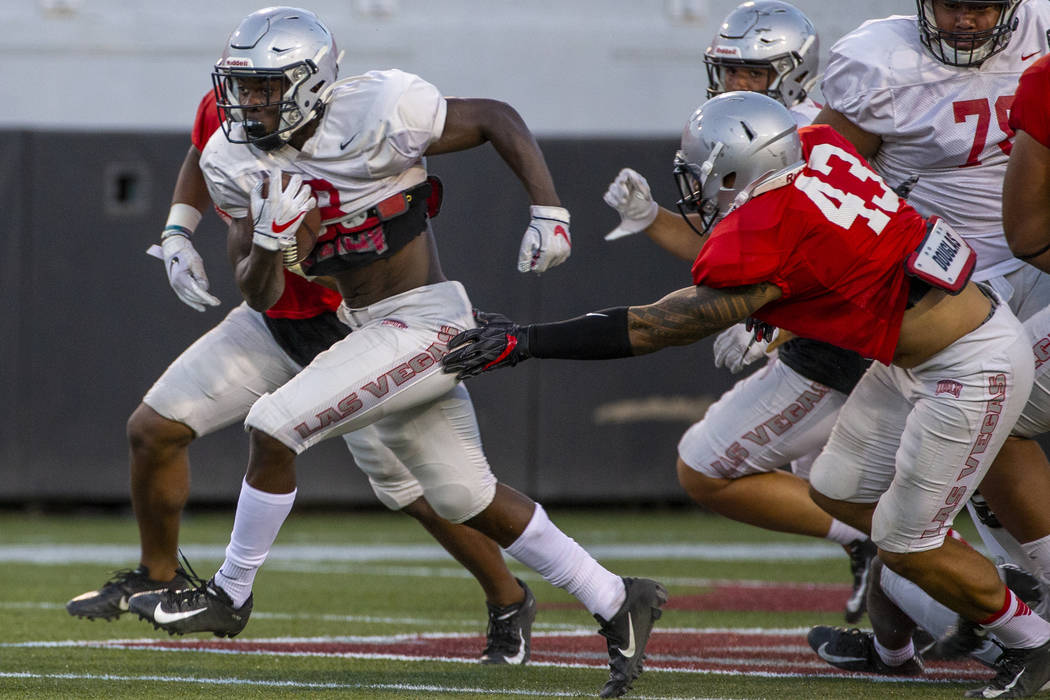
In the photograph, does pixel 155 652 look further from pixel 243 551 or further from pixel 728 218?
pixel 728 218

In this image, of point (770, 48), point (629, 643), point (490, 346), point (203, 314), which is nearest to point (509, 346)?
point (490, 346)

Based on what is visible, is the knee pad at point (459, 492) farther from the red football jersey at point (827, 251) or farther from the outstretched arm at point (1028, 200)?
the outstretched arm at point (1028, 200)

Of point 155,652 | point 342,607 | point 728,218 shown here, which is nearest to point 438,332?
point 728,218

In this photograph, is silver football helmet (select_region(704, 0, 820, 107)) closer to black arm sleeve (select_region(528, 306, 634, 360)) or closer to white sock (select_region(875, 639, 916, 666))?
black arm sleeve (select_region(528, 306, 634, 360))

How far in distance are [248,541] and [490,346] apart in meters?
0.81

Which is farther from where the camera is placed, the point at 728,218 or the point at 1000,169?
the point at 1000,169

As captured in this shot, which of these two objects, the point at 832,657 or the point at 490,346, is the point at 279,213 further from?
the point at 832,657

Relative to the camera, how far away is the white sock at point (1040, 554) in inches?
150

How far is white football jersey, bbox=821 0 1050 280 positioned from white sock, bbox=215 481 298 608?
1.76 m

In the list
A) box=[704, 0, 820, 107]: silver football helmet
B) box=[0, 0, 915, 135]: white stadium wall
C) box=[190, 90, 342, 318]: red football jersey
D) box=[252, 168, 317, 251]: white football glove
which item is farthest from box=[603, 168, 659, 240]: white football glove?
box=[0, 0, 915, 135]: white stadium wall

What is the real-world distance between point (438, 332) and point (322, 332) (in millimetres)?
606

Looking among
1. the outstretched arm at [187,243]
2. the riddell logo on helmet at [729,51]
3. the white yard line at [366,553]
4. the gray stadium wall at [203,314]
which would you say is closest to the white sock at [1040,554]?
the riddell logo on helmet at [729,51]

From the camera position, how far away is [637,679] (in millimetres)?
3807

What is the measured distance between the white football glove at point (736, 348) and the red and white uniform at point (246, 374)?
0.93 metres
